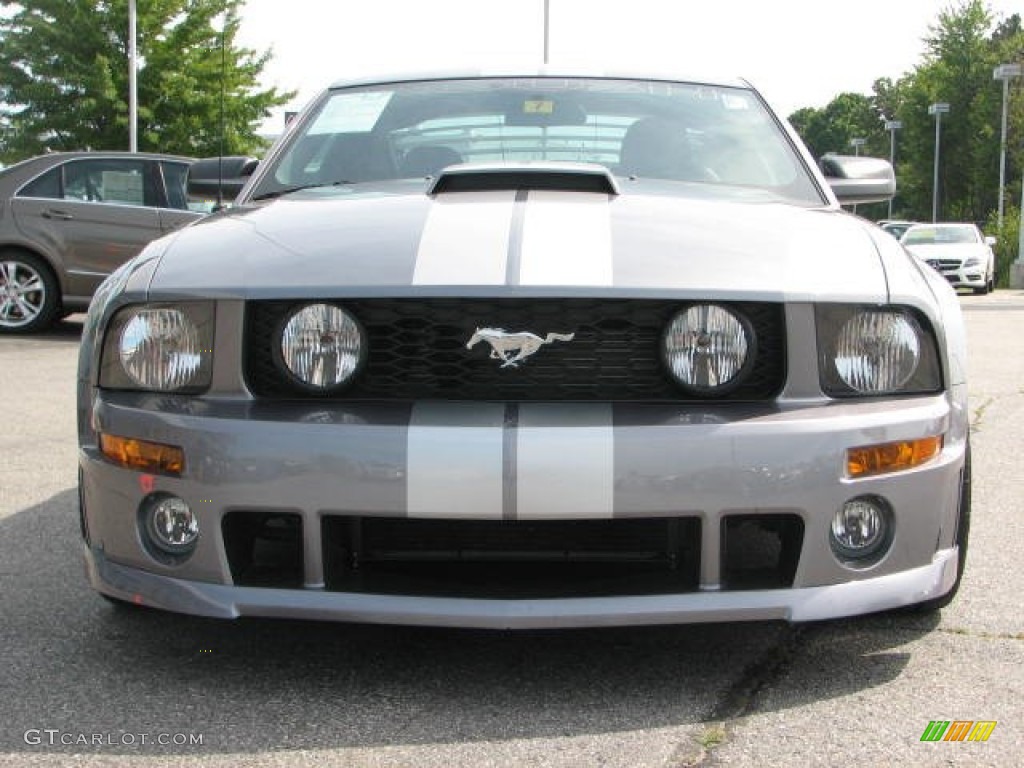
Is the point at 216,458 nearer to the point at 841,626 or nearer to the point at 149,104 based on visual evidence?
the point at 841,626

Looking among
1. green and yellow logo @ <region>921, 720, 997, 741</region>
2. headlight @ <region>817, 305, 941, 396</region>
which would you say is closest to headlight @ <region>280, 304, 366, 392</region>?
headlight @ <region>817, 305, 941, 396</region>

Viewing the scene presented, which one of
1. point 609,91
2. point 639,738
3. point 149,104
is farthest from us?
point 149,104

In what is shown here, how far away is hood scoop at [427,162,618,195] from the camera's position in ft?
10.4

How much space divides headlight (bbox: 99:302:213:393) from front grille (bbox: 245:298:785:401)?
0.10 meters

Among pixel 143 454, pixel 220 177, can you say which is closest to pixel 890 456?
pixel 143 454

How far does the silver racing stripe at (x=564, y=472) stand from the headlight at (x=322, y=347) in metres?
0.42

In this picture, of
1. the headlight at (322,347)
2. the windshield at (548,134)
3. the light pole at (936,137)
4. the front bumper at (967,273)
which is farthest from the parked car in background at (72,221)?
the light pole at (936,137)

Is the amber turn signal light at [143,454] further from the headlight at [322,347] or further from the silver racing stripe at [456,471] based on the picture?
the silver racing stripe at [456,471]

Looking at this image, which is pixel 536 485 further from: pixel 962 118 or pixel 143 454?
pixel 962 118

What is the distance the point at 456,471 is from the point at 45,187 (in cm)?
954

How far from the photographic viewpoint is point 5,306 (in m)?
11.0

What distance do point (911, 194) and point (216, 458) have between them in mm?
58347

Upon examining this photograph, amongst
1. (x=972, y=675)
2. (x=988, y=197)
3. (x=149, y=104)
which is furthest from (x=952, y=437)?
(x=988, y=197)

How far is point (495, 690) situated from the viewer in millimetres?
2689
